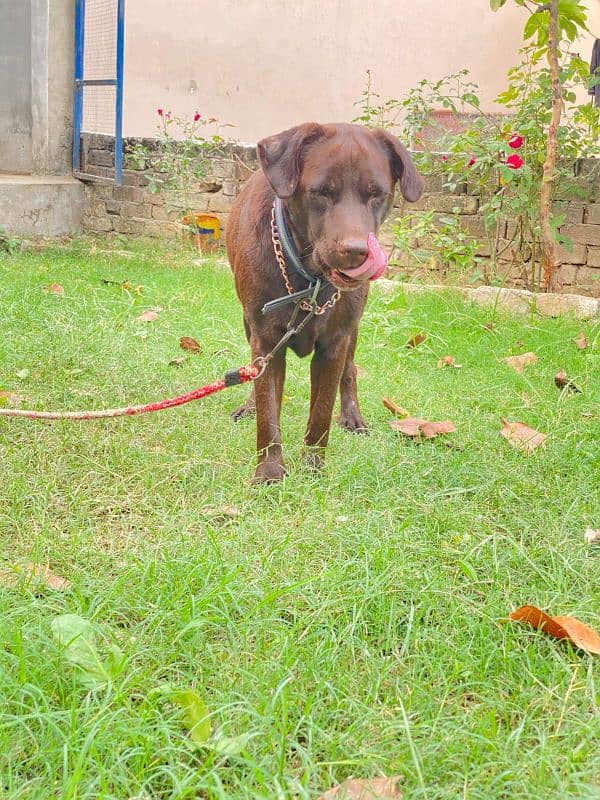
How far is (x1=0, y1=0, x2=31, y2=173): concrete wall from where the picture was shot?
35.4 feet

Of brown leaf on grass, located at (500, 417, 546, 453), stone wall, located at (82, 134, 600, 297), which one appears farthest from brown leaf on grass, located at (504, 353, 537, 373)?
stone wall, located at (82, 134, 600, 297)

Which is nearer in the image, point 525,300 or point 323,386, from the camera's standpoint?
point 323,386

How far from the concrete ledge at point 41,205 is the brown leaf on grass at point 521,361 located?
5715mm

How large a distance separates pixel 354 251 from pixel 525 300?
3.92m

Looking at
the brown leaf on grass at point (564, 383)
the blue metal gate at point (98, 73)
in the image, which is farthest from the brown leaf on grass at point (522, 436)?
the blue metal gate at point (98, 73)

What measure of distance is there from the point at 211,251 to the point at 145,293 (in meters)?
2.72

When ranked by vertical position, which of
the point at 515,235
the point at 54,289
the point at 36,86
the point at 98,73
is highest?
the point at 98,73

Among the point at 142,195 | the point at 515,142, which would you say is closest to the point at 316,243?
the point at 515,142

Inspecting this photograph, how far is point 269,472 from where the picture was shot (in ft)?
10.7

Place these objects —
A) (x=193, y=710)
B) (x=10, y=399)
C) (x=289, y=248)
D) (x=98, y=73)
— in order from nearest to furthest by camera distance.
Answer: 1. (x=193, y=710)
2. (x=289, y=248)
3. (x=10, y=399)
4. (x=98, y=73)

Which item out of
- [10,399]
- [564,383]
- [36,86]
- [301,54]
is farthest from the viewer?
[301,54]

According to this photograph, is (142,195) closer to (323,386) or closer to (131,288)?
(131,288)

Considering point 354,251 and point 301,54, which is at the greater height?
point 301,54

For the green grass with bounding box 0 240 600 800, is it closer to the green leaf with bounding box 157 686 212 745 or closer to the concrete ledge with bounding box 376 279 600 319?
the green leaf with bounding box 157 686 212 745
